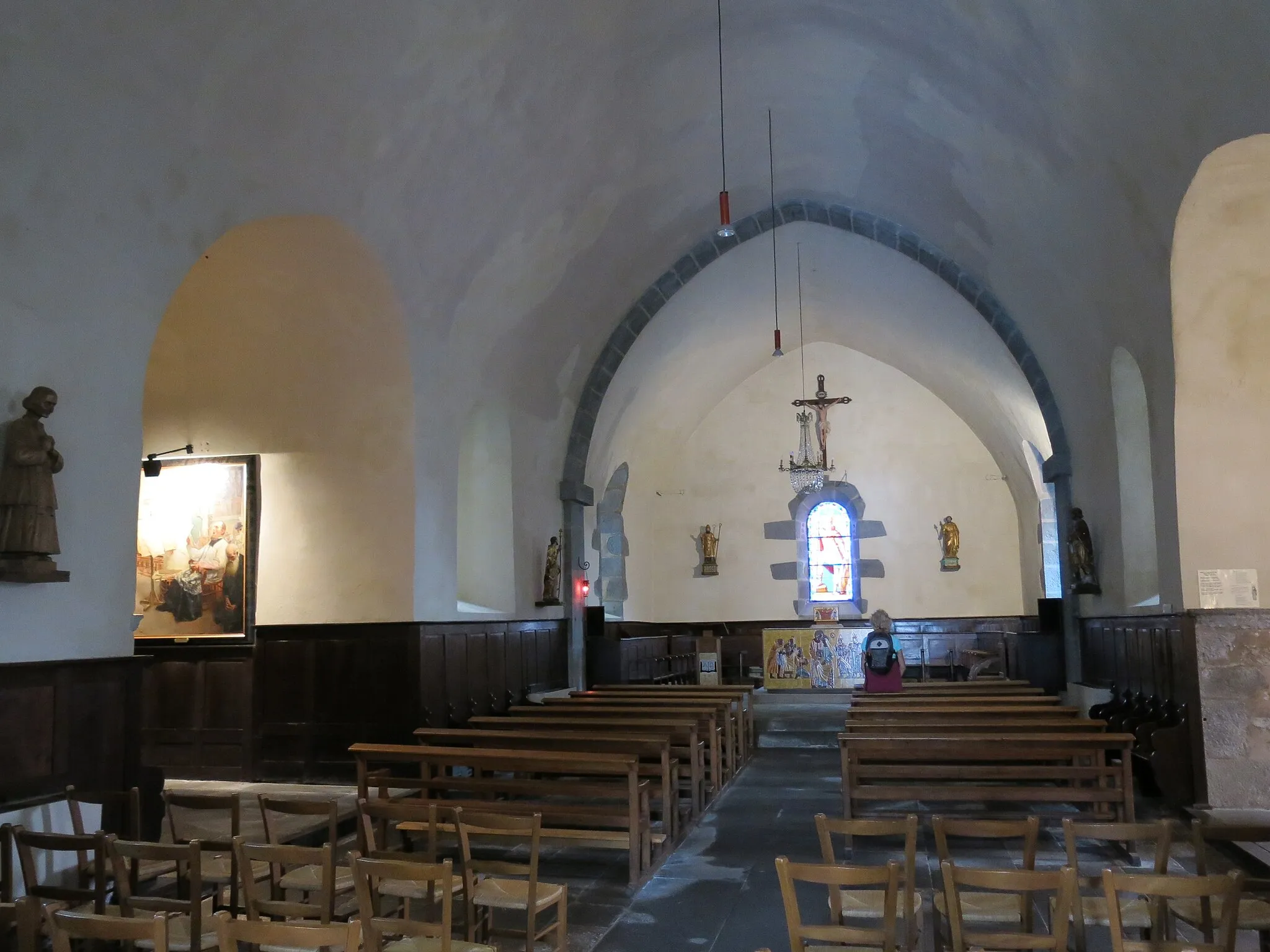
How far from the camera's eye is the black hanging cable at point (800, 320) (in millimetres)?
14305

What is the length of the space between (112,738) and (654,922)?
3117mm

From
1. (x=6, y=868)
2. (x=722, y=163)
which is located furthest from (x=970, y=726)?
(x=722, y=163)

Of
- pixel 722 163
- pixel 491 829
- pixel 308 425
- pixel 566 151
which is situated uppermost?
pixel 722 163

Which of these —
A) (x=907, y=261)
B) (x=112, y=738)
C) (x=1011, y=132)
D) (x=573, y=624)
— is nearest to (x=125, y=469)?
(x=112, y=738)

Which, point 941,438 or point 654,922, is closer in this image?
point 654,922

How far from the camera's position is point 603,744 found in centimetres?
738

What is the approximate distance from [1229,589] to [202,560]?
8.16 metres

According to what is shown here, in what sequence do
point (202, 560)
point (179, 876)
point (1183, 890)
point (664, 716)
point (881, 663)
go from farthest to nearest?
point (881, 663)
point (202, 560)
point (664, 716)
point (179, 876)
point (1183, 890)

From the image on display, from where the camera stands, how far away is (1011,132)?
29.7 feet

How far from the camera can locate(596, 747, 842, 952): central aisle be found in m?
5.11

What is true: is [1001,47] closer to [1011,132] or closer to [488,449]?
[1011,132]

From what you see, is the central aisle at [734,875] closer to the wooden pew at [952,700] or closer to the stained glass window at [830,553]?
the wooden pew at [952,700]

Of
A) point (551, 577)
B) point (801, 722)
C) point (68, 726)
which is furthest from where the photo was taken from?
point (551, 577)

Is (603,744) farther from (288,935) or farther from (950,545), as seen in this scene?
(950,545)
